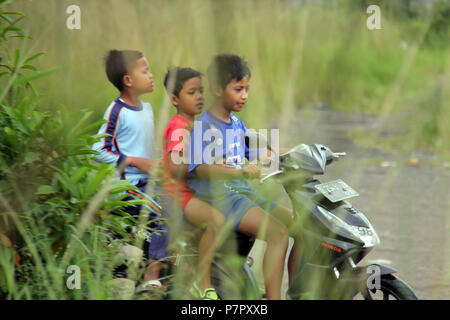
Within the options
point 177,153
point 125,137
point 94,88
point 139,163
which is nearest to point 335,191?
point 177,153

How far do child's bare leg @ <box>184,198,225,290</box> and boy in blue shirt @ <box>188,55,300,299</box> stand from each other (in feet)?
0.12

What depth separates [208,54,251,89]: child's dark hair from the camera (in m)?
3.22

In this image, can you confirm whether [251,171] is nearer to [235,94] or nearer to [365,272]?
[235,94]

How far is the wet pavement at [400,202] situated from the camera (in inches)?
171

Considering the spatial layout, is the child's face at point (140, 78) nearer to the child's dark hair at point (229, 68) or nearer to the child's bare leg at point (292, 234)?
the child's dark hair at point (229, 68)

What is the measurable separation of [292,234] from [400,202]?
357 cm

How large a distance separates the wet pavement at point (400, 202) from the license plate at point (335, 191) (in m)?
0.07

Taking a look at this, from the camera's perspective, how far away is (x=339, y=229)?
3.04 m

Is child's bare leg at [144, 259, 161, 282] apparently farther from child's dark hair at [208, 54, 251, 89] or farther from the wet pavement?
child's dark hair at [208, 54, 251, 89]

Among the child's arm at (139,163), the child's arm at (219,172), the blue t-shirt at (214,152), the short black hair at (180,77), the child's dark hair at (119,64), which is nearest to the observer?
the child's arm at (219,172)

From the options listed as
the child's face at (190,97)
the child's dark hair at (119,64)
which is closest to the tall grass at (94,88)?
the child's face at (190,97)

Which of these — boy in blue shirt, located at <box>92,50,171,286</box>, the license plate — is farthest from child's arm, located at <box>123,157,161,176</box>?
the license plate
